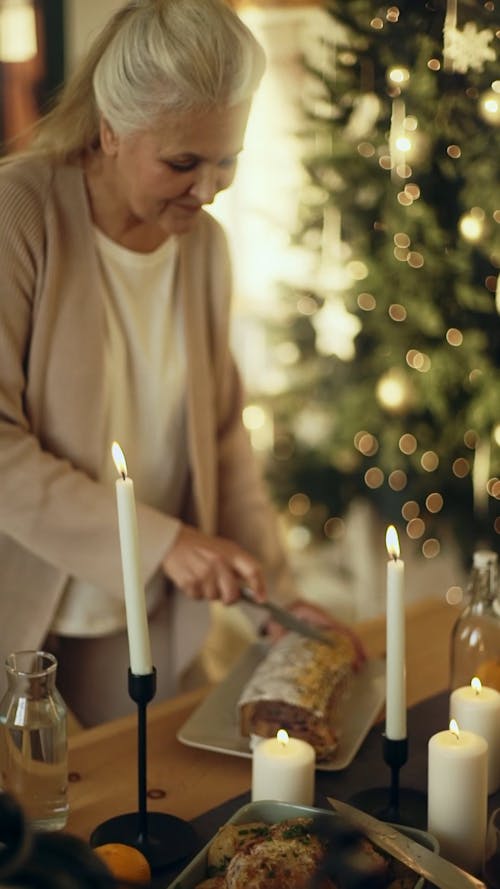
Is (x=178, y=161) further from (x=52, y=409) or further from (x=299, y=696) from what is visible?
(x=299, y=696)

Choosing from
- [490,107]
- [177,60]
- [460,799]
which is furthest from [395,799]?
[490,107]

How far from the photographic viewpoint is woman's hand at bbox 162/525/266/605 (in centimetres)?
150

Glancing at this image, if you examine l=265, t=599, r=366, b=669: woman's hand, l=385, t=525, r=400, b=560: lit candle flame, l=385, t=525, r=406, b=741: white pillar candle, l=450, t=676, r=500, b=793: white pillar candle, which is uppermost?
l=385, t=525, r=400, b=560: lit candle flame

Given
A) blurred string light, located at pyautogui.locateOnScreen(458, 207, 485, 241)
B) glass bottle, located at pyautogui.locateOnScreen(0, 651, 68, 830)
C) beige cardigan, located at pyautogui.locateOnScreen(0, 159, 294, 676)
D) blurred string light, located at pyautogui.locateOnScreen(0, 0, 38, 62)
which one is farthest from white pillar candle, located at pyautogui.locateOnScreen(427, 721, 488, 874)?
blurred string light, located at pyautogui.locateOnScreen(0, 0, 38, 62)

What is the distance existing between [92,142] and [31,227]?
0.54 ft

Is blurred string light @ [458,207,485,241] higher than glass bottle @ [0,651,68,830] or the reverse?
higher

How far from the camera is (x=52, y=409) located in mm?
1612

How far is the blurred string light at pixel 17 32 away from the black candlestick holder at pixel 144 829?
257 centimetres

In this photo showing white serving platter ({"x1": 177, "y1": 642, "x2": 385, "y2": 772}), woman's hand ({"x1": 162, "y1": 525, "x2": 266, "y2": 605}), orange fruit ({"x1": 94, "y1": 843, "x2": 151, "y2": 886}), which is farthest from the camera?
woman's hand ({"x1": 162, "y1": 525, "x2": 266, "y2": 605})

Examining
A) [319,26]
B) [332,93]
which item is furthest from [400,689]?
[319,26]

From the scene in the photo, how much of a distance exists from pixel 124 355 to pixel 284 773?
2.52 feet

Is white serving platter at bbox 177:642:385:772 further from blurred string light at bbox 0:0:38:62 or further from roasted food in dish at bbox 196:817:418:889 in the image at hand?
blurred string light at bbox 0:0:38:62

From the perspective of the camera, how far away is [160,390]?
173 centimetres

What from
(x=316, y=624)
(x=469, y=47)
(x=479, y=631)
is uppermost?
(x=469, y=47)
